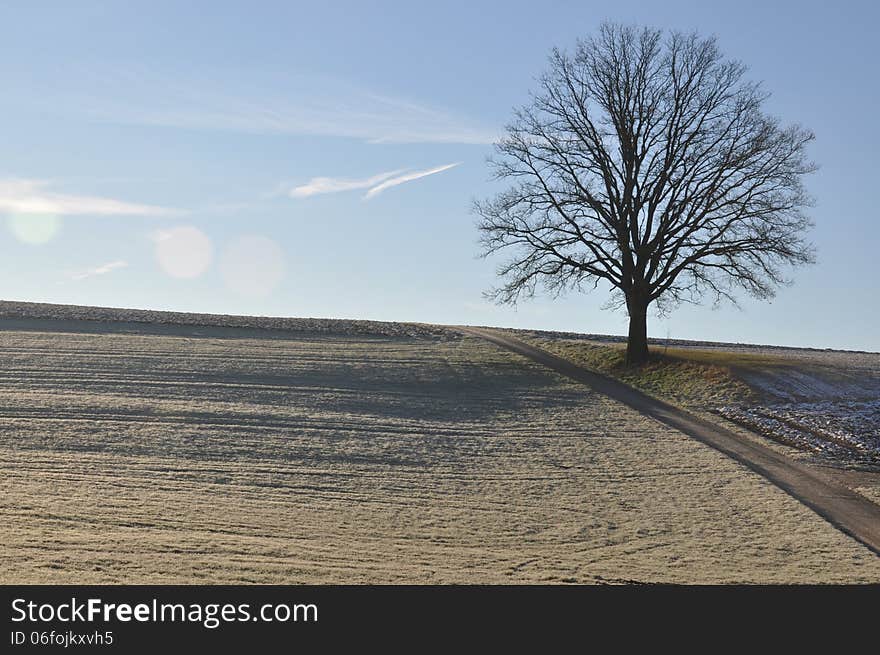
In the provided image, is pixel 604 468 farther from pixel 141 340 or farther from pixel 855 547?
pixel 141 340

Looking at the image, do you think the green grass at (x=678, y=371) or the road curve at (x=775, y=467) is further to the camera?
the green grass at (x=678, y=371)

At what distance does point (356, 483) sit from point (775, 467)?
11337 mm

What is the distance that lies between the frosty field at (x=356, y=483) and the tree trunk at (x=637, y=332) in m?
4.51

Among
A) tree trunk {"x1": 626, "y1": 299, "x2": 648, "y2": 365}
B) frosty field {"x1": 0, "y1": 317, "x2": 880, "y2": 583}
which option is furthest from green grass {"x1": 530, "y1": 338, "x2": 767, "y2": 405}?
frosty field {"x1": 0, "y1": 317, "x2": 880, "y2": 583}

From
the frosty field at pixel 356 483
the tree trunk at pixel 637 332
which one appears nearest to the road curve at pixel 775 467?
the frosty field at pixel 356 483

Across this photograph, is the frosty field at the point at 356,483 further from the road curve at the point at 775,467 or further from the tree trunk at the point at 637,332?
the tree trunk at the point at 637,332

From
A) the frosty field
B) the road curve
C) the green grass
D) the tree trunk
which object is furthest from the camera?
the tree trunk

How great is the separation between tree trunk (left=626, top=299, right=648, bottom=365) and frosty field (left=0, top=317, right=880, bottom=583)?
4.51 metres

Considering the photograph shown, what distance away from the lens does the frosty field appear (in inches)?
526

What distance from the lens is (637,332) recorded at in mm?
38812

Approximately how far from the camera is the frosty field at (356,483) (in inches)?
526

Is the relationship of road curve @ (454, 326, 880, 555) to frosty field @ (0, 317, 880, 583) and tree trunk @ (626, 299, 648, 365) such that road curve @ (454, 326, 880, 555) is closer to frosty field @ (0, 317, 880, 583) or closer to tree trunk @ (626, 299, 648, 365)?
frosty field @ (0, 317, 880, 583)

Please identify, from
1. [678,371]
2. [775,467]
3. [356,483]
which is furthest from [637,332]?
[356,483]
